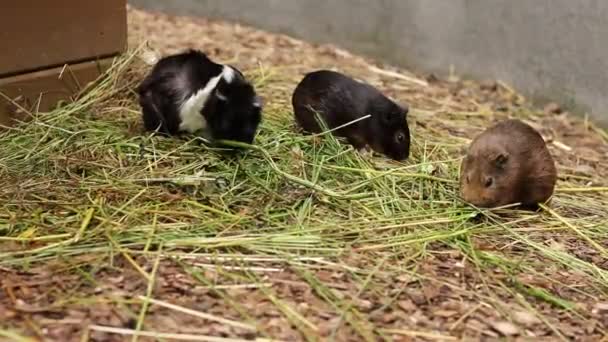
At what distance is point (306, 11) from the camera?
7.86 meters

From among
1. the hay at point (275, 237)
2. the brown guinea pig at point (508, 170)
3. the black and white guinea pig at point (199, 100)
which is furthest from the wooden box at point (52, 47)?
the brown guinea pig at point (508, 170)

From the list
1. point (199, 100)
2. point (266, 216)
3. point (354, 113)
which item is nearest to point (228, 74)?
point (199, 100)

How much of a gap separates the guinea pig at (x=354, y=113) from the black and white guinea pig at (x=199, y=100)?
55 cm

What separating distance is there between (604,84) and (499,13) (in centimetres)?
104

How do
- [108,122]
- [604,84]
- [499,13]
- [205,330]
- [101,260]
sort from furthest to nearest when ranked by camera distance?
[499,13] → [604,84] → [108,122] → [101,260] → [205,330]

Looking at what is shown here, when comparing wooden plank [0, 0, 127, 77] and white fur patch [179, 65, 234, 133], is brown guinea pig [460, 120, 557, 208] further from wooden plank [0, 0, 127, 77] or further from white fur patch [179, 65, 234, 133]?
wooden plank [0, 0, 127, 77]

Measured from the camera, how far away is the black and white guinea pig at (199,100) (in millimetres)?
4312

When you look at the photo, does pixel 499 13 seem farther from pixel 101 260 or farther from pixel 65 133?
pixel 101 260

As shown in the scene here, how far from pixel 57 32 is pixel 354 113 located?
1720 mm

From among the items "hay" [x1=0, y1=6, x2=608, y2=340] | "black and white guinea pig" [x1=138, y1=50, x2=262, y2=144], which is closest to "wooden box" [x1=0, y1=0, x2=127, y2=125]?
"hay" [x1=0, y1=6, x2=608, y2=340]

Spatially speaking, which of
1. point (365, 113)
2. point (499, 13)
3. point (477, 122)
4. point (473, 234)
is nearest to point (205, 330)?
point (473, 234)

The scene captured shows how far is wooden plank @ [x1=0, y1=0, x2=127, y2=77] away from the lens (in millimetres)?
4559

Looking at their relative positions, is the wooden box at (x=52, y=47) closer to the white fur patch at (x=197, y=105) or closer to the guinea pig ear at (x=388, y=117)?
the white fur patch at (x=197, y=105)

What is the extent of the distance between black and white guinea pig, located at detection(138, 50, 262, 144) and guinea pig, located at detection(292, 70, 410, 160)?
1.80ft
